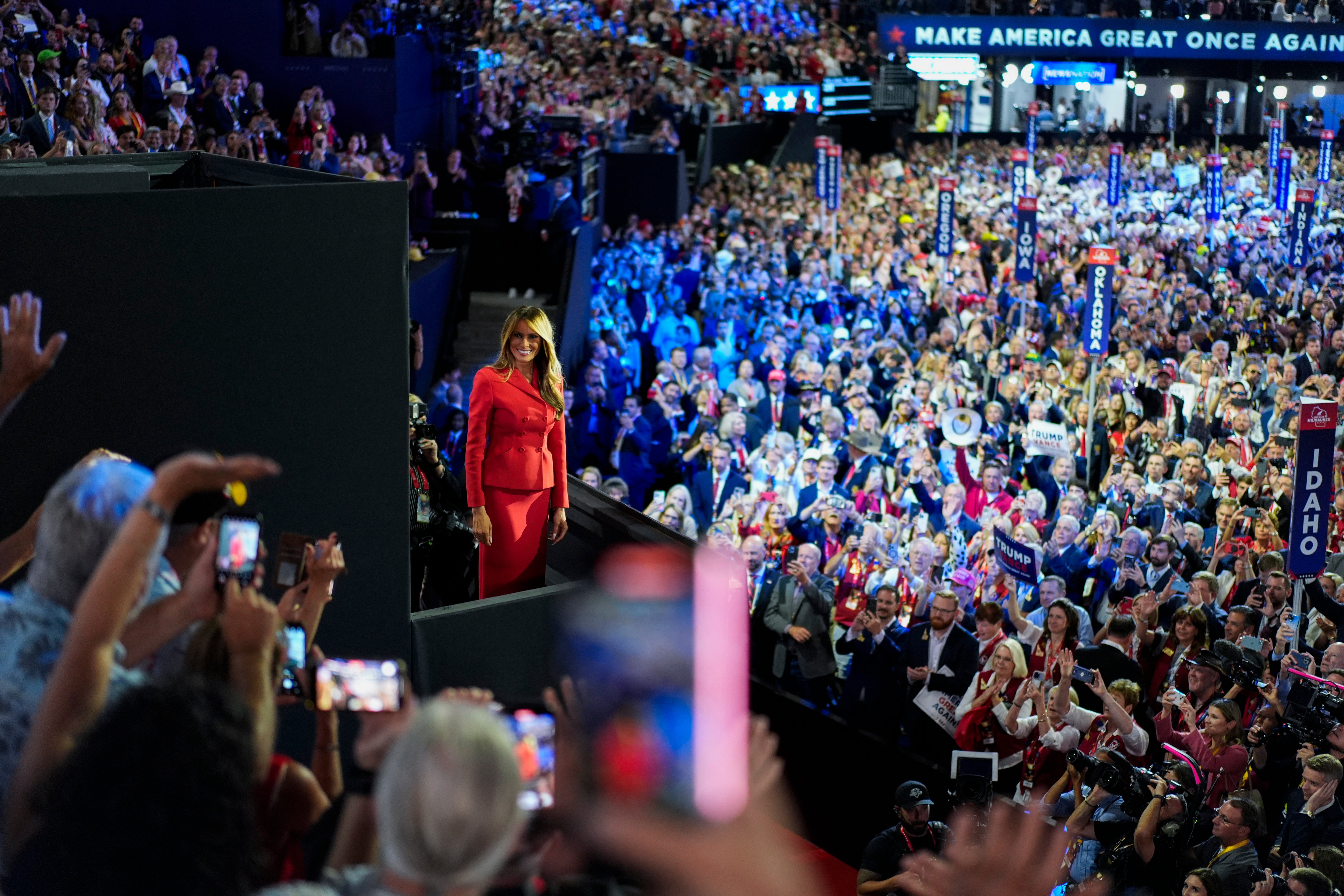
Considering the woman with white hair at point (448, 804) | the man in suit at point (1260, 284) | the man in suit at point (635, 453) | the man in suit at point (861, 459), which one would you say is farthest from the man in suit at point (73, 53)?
the man in suit at point (1260, 284)

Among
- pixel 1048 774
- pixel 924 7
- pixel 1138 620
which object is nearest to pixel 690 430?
pixel 1138 620

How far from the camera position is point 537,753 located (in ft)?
9.73

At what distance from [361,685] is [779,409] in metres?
10.2

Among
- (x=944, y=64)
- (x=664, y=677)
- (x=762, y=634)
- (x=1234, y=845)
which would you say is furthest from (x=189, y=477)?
(x=944, y=64)

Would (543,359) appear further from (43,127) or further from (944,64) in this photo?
(944,64)

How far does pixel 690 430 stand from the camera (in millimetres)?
12281

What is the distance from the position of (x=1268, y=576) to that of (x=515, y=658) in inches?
204

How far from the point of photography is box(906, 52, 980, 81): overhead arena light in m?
37.3

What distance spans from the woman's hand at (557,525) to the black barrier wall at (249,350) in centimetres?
122

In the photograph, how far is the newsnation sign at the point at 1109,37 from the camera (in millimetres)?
37031

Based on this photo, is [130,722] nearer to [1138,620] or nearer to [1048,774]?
[1048,774]

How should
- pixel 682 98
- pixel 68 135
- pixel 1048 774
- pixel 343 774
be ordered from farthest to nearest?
pixel 682 98
pixel 68 135
pixel 1048 774
pixel 343 774

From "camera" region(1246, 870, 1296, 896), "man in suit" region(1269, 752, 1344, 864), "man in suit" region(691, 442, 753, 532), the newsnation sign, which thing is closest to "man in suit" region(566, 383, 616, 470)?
"man in suit" region(691, 442, 753, 532)

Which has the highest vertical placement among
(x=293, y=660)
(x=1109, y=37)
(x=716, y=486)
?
(x=1109, y=37)
